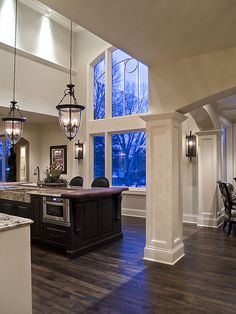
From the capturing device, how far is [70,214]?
4066 mm

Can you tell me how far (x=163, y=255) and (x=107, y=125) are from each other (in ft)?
15.4

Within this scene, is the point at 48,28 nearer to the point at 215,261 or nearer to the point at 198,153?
the point at 198,153

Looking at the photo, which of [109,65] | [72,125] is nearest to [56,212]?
[72,125]

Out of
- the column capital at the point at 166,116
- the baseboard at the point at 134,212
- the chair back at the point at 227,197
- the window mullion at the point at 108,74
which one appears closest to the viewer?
the column capital at the point at 166,116

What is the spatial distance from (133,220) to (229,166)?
3334 millimetres

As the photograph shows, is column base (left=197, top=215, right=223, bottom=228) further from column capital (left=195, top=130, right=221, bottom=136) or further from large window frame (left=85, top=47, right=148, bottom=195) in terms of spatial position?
column capital (left=195, top=130, right=221, bottom=136)

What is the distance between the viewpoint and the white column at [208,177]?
239 inches

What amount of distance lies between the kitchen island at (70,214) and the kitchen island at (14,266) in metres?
2.00

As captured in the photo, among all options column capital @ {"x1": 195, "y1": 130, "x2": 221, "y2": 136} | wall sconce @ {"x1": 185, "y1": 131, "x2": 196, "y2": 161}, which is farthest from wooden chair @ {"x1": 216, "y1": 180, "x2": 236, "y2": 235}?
column capital @ {"x1": 195, "y1": 130, "x2": 221, "y2": 136}

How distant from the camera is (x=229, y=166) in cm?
788

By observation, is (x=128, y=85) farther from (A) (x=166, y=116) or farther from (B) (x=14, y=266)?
(B) (x=14, y=266)

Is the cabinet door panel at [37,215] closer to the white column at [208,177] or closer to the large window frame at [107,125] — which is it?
the large window frame at [107,125]

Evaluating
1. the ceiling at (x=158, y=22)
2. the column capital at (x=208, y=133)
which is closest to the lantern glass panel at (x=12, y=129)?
the ceiling at (x=158, y=22)

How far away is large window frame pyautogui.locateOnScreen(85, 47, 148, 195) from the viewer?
7.41 metres
